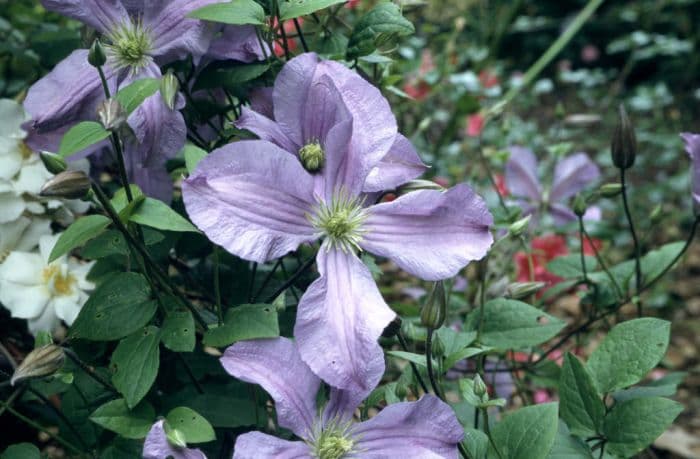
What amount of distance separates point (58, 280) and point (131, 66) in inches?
11.1

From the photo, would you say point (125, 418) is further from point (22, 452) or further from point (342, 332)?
point (342, 332)

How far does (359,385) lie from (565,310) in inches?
67.1

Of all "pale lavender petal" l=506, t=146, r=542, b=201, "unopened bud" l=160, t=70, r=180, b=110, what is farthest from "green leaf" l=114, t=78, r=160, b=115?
"pale lavender petal" l=506, t=146, r=542, b=201

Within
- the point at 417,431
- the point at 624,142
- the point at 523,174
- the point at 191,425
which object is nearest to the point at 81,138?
the point at 191,425

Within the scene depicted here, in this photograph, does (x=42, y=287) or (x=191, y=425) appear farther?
(x=42, y=287)

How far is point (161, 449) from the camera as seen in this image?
599mm

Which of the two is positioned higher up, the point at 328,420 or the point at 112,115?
the point at 112,115

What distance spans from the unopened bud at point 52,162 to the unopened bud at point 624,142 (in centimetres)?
60

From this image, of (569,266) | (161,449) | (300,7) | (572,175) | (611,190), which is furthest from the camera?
(572,175)

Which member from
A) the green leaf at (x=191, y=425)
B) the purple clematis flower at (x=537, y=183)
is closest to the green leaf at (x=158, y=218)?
the green leaf at (x=191, y=425)

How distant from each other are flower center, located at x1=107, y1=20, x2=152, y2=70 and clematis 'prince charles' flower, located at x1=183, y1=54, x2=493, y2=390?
0.15m

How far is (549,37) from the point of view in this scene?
14.0 feet

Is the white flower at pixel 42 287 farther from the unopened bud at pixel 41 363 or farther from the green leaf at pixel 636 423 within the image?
the green leaf at pixel 636 423

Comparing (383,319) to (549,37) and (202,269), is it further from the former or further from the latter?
(549,37)
